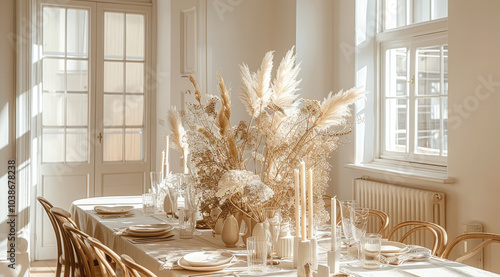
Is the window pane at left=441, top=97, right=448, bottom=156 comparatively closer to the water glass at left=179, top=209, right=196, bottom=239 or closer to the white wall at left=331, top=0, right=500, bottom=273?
the white wall at left=331, top=0, right=500, bottom=273

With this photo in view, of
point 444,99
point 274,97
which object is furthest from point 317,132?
point 444,99

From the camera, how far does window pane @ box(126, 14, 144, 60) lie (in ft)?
20.7

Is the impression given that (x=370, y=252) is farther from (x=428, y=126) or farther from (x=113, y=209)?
(x=428, y=126)

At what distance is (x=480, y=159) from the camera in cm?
355

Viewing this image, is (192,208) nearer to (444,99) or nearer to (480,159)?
(480,159)

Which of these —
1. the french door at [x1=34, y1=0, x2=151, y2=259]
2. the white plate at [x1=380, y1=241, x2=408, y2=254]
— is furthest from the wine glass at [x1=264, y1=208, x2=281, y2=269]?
the french door at [x1=34, y1=0, x2=151, y2=259]

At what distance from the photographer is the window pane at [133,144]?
6.30 meters

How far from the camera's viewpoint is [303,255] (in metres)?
2.22

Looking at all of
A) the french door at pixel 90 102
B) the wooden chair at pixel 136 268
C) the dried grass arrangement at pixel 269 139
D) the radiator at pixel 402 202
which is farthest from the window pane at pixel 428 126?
the french door at pixel 90 102

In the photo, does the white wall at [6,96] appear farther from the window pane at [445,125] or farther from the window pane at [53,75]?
the window pane at [445,125]

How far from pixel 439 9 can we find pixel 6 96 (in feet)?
12.7

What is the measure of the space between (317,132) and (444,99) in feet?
6.28

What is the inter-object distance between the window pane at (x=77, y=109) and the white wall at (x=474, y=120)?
3.70 meters

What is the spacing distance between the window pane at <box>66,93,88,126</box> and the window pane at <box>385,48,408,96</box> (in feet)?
10.4
